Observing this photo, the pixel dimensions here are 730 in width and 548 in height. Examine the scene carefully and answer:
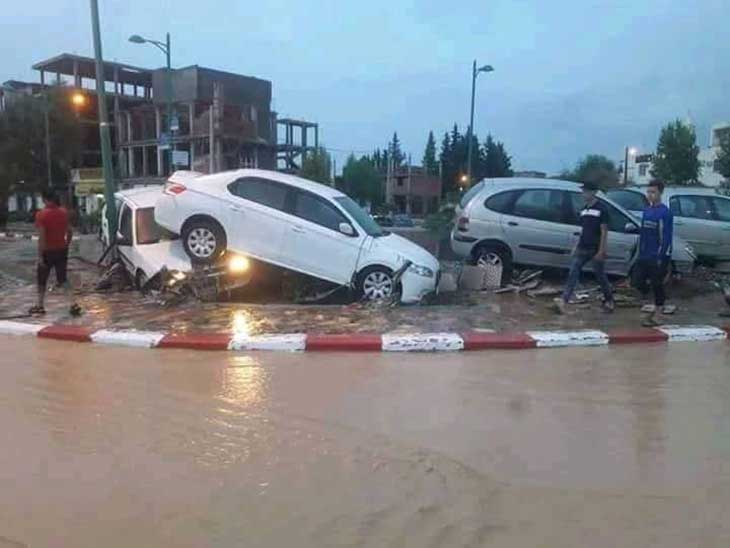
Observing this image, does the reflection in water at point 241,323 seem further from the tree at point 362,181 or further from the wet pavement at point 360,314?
the tree at point 362,181

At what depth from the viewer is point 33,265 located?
52.3 feet

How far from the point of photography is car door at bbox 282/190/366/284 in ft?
32.3

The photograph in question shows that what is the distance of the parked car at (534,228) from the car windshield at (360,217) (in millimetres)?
1801

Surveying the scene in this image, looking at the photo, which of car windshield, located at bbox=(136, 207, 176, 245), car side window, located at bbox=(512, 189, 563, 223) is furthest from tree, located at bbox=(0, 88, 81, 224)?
car side window, located at bbox=(512, 189, 563, 223)

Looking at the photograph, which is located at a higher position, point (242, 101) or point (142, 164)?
point (242, 101)

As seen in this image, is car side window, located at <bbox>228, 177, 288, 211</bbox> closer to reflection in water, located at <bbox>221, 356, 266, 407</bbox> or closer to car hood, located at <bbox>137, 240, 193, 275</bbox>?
car hood, located at <bbox>137, 240, 193, 275</bbox>

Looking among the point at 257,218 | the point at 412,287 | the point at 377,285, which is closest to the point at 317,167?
the point at 257,218

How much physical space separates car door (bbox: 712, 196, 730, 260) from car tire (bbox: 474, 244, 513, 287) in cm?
407

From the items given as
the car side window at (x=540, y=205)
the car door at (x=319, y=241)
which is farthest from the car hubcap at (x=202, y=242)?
the car side window at (x=540, y=205)

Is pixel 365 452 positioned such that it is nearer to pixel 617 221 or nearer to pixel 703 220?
pixel 617 221

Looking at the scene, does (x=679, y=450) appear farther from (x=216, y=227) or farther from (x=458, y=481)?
(x=216, y=227)

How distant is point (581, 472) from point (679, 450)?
816mm

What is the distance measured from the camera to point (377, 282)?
32.4 ft

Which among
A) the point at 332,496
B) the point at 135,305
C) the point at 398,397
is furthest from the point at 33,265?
the point at 332,496
